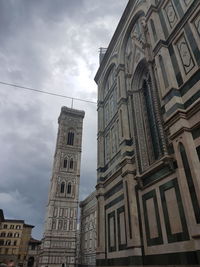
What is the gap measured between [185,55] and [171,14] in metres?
2.56

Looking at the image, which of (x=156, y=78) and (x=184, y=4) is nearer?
(x=184, y=4)

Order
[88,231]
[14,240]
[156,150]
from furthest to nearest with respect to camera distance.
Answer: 1. [14,240]
2. [88,231]
3. [156,150]

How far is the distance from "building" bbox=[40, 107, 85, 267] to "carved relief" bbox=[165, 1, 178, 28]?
180 feet

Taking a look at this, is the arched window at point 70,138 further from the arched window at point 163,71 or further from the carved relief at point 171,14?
the arched window at point 163,71

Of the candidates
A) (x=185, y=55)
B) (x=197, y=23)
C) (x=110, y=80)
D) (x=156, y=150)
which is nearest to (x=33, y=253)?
(x=110, y=80)

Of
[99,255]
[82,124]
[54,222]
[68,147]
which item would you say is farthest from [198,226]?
[82,124]

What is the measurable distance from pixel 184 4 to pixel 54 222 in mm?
56686

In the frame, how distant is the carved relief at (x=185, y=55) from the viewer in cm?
684

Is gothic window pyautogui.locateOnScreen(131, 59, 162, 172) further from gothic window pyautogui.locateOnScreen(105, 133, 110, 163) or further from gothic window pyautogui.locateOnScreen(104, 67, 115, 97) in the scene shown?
gothic window pyautogui.locateOnScreen(104, 67, 115, 97)

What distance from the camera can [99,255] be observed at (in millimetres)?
10688

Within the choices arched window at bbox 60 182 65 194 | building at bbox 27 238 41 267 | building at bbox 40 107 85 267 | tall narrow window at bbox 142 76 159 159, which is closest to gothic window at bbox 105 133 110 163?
tall narrow window at bbox 142 76 159 159

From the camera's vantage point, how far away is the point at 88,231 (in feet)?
163

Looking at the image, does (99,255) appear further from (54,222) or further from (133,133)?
(54,222)

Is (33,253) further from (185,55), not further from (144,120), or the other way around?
(185,55)
